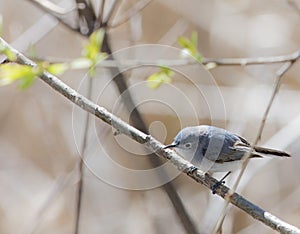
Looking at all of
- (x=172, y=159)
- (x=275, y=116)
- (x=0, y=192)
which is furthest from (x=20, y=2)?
(x=172, y=159)

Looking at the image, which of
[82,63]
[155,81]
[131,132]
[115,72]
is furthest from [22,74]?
[115,72]

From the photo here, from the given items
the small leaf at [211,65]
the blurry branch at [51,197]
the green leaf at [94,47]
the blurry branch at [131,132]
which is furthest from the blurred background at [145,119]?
the blurry branch at [131,132]

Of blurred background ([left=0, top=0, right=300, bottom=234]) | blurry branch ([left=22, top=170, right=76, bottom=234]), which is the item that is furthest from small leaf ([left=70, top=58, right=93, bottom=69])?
blurred background ([left=0, top=0, right=300, bottom=234])

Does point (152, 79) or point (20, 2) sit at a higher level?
point (20, 2)

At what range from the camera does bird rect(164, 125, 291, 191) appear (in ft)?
7.01

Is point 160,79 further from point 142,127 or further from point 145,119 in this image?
point 145,119

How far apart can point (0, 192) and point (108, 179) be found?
787 millimetres

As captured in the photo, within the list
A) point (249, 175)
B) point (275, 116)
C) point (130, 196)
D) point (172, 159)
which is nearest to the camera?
point (172, 159)

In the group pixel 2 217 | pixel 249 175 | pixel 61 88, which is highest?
pixel 61 88

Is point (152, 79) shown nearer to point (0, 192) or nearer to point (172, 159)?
point (172, 159)

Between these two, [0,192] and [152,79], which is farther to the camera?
[0,192]

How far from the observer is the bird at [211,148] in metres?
2.14

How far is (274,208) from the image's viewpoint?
12.7 ft

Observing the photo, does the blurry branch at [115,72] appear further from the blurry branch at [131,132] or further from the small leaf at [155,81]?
the blurry branch at [131,132]
